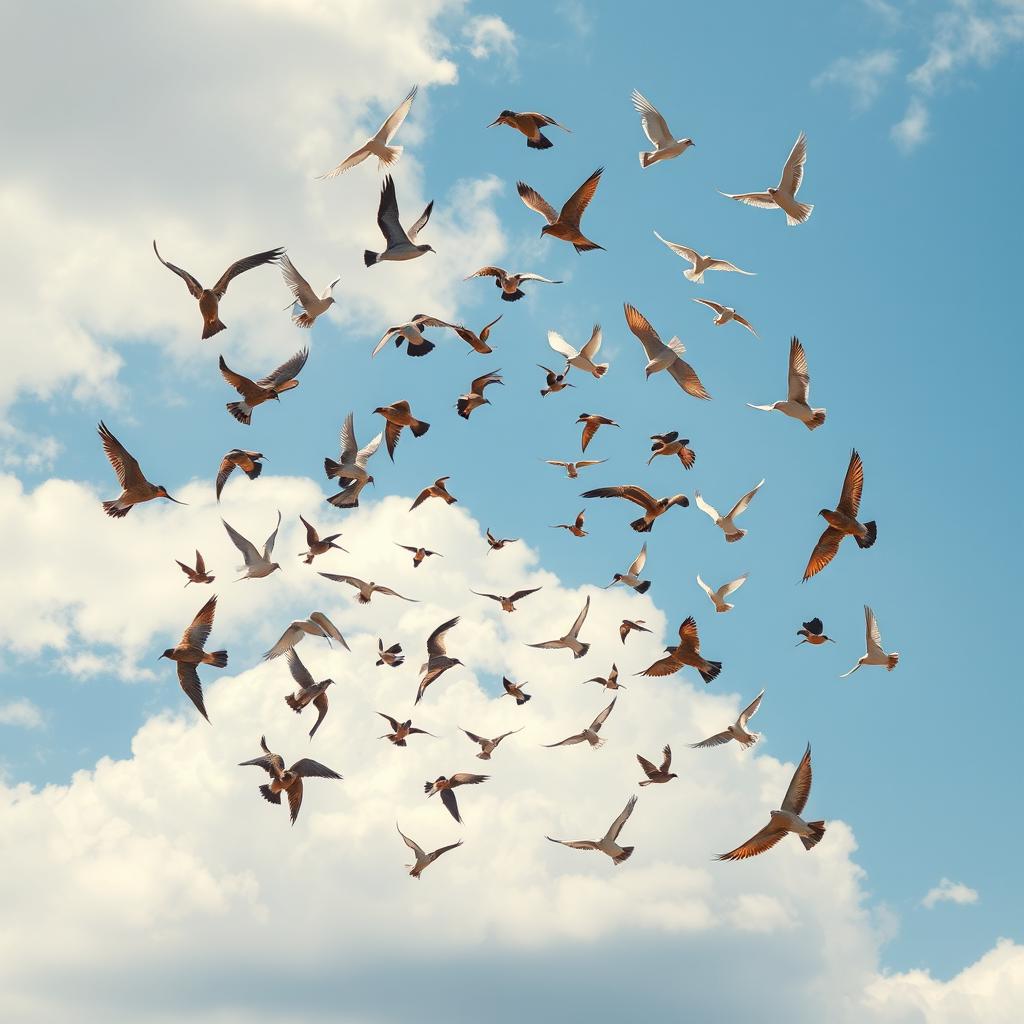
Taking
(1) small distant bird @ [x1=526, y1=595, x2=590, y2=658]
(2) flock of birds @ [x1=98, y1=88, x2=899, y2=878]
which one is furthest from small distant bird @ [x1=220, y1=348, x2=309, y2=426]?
(1) small distant bird @ [x1=526, y1=595, x2=590, y2=658]

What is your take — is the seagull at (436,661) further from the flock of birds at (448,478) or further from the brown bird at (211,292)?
the brown bird at (211,292)

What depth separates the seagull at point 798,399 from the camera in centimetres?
2814

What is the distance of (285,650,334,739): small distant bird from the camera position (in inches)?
1157

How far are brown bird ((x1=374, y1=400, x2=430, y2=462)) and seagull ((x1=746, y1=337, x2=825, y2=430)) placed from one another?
8349 mm

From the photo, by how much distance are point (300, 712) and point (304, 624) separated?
2.08 meters

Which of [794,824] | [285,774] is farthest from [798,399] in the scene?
[285,774]

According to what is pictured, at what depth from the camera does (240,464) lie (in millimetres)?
29766

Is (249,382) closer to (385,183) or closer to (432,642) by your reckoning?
(385,183)

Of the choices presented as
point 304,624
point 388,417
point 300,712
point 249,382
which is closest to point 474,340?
point 388,417

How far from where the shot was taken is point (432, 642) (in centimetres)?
3353

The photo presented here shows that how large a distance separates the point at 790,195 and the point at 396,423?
11045mm

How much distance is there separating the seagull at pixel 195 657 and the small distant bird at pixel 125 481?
3.08m

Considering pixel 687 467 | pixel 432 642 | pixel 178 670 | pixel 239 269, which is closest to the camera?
pixel 239 269

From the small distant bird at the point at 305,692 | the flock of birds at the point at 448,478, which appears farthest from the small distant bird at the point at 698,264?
the small distant bird at the point at 305,692
